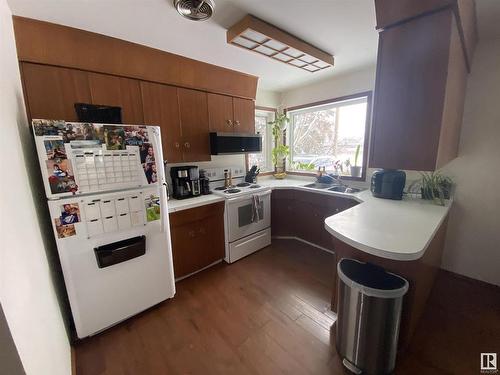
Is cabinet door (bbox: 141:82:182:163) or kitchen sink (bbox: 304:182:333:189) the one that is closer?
cabinet door (bbox: 141:82:182:163)

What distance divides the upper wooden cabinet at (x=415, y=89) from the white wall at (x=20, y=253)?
1996 mm

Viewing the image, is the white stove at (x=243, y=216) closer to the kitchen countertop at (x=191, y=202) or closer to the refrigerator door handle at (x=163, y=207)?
the kitchen countertop at (x=191, y=202)

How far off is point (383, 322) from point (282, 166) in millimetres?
2819

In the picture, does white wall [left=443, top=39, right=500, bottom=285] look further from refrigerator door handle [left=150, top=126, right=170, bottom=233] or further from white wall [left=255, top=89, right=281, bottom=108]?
refrigerator door handle [left=150, top=126, right=170, bottom=233]

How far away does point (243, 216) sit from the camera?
8.37 ft

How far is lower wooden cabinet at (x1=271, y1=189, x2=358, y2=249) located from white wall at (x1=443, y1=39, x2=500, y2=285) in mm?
1045

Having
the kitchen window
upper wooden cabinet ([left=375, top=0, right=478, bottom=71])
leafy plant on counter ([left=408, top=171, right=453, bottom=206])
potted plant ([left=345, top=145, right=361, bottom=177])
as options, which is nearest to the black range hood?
the kitchen window

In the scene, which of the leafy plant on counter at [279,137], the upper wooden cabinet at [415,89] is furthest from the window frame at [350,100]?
the upper wooden cabinet at [415,89]

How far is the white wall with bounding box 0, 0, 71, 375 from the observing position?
2.30 feet

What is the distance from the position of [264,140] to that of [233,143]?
1.08 metres

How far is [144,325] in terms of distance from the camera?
1.67 metres

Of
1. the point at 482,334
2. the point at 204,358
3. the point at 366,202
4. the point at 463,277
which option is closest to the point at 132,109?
the point at 204,358

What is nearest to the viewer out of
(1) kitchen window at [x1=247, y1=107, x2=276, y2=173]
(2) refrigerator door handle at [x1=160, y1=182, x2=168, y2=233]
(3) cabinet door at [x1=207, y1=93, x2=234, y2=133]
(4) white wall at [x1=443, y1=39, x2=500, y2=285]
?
(2) refrigerator door handle at [x1=160, y1=182, x2=168, y2=233]

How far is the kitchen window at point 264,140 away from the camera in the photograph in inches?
135
